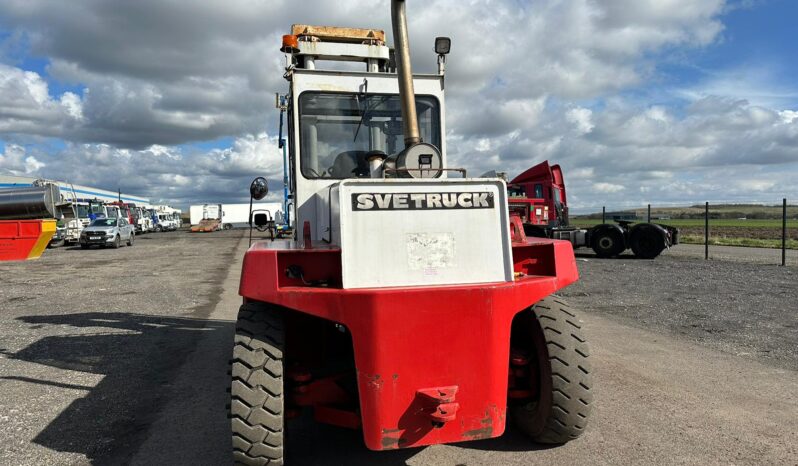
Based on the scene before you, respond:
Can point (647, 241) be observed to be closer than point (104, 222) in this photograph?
Yes

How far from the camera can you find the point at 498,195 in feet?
10.6

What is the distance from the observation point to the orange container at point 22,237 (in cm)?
1416

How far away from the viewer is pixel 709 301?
917cm

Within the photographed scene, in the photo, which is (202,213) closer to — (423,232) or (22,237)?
(22,237)

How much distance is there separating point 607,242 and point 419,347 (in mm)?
16721

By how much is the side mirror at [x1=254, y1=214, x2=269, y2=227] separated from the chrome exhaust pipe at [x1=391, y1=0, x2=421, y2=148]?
5.44 ft

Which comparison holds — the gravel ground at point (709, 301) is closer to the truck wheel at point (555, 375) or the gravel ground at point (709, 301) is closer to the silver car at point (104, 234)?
the truck wheel at point (555, 375)

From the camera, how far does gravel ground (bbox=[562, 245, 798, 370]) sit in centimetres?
661

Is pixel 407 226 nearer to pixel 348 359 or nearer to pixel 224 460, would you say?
pixel 348 359

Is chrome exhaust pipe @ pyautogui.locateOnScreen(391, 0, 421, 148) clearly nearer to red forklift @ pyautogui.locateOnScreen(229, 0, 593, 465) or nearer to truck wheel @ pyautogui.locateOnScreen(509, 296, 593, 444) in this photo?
red forklift @ pyautogui.locateOnScreen(229, 0, 593, 465)

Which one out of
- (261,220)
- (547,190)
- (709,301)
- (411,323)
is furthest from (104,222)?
(411,323)

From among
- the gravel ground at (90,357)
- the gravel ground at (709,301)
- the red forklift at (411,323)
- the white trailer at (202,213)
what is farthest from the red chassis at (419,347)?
the white trailer at (202,213)

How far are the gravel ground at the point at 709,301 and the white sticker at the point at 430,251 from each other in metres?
4.49

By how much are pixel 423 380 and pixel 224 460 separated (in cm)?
156
